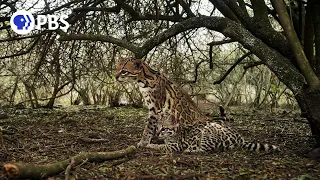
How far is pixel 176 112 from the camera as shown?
607cm

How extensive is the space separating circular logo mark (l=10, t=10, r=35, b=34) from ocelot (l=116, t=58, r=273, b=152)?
9.17ft

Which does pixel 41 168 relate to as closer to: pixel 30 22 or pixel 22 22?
pixel 30 22

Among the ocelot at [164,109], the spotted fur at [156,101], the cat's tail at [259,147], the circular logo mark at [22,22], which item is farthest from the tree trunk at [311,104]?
the circular logo mark at [22,22]

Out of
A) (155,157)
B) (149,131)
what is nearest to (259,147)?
(155,157)

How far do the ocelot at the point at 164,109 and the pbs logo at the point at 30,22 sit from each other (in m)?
2.43

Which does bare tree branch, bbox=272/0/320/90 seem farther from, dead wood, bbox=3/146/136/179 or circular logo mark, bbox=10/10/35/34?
circular logo mark, bbox=10/10/35/34

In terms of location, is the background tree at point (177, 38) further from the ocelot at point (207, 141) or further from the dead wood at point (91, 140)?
the dead wood at point (91, 140)

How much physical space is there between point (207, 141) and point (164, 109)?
3.19 ft

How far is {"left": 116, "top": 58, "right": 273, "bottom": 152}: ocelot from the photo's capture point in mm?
5715

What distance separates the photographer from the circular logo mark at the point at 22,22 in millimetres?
7684

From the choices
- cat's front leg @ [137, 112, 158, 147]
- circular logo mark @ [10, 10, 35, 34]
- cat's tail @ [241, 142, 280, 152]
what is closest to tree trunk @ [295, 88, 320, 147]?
cat's tail @ [241, 142, 280, 152]

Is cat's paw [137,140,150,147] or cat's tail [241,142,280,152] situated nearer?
cat's tail [241,142,280,152]

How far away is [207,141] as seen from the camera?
17.9ft

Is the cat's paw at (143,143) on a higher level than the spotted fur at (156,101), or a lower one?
lower
